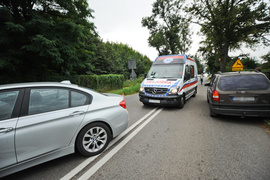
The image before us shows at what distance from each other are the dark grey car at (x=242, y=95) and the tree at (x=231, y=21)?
51.1ft

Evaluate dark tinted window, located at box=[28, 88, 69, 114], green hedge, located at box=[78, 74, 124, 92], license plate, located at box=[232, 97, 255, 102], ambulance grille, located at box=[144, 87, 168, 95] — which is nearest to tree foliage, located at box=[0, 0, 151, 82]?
green hedge, located at box=[78, 74, 124, 92]

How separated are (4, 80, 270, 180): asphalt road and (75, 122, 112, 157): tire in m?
0.17

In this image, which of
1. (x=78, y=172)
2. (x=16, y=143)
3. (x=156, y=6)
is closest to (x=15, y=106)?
(x=16, y=143)

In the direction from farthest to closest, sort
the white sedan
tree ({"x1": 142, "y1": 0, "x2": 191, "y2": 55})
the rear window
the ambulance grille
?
tree ({"x1": 142, "y1": 0, "x2": 191, "y2": 55}) → the ambulance grille → the rear window → the white sedan

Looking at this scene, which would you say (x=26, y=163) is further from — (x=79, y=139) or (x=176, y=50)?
(x=176, y=50)

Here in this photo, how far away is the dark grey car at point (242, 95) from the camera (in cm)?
380

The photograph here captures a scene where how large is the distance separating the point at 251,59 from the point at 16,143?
154 ft

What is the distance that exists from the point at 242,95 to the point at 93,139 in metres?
4.40

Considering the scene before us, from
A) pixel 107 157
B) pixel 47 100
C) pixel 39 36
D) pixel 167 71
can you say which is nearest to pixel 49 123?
pixel 47 100

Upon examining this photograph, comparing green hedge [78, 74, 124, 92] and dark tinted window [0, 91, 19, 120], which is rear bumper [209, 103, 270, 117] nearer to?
dark tinted window [0, 91, 19, 120]

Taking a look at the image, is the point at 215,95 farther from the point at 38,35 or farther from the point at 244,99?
the point at 38,35

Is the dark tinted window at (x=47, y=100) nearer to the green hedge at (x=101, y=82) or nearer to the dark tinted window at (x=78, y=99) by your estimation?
the dark tinted window at (x=78, y=99)

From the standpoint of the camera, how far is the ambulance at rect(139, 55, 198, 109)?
562 cm

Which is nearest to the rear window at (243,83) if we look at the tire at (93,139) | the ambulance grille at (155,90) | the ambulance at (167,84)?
the ambulance at (167,84)
